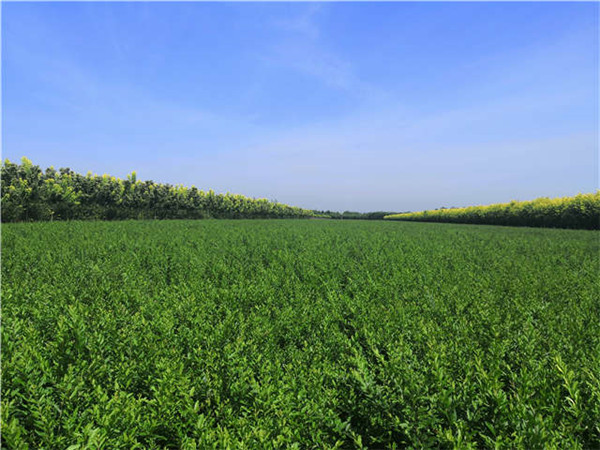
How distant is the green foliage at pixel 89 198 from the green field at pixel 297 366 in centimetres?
1967

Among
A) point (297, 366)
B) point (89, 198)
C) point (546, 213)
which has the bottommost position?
point (297, 366)

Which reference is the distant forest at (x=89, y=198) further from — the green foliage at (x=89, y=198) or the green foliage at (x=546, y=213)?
the green foliage at (x=546, y=213)

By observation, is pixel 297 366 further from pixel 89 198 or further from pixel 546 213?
pixel 546 213

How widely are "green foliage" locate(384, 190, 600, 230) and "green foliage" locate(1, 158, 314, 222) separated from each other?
44467 mm

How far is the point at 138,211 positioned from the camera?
3256cm

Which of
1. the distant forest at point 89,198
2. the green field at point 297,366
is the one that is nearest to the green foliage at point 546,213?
the green field at point 297,366

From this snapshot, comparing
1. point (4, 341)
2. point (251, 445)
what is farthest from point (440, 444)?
point (4, 341)

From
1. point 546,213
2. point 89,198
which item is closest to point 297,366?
point 89,198

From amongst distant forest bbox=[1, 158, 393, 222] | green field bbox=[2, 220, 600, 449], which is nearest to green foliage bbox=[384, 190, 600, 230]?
green field bbox=[2, 220, 600, 449]

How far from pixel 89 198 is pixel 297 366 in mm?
30938

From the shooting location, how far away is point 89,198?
2644 centimetres

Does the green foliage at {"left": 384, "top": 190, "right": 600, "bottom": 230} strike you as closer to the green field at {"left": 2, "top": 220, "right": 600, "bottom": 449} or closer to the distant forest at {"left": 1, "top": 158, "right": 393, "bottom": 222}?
the green field at {"left": 2, "top": 220, "right": 600, "bottom": 449}

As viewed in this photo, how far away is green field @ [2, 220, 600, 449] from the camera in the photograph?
2.04 meters

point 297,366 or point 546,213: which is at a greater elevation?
point 546,213
